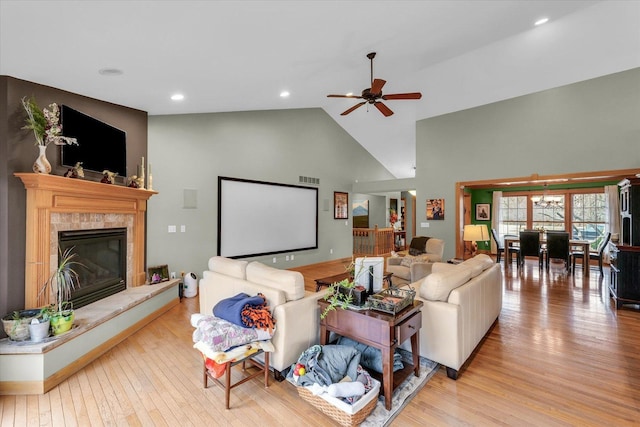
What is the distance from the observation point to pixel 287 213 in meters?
6.66

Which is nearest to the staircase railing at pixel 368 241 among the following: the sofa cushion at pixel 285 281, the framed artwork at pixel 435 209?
the framed artwork at pixel 435 209

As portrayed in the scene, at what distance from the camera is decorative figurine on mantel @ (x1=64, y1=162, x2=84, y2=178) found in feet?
9.91

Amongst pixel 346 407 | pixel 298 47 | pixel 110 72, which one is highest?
pixel 298 47

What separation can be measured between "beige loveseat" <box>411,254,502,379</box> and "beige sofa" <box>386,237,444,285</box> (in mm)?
1511

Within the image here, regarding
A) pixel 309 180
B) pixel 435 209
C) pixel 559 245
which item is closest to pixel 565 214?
pixel 559 245

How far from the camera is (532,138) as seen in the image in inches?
216

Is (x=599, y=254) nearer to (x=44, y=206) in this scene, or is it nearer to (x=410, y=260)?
(x=410, y=260)

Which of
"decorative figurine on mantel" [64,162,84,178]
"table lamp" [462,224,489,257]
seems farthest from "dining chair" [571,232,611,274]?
"decorative figurine on mantel" [64,162,84,178]

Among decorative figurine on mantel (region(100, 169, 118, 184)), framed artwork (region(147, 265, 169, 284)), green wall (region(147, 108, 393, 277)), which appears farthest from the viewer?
green wall (region(147, 108, 393, 277))

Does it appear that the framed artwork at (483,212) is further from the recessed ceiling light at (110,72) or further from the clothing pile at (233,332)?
the recessed ceiling light at (110,72)

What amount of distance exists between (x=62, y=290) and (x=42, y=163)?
1.25 metres

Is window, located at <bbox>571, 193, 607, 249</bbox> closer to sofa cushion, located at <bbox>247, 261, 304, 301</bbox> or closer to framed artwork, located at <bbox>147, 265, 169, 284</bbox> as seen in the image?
sofa cushion, located at <bbox>247, 261, 304, 301</bbox>

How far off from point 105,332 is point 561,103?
24.8 feet

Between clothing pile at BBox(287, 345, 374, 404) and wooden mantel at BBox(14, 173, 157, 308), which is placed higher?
wooden mantel at BBox(14, 173, 157, 308)
